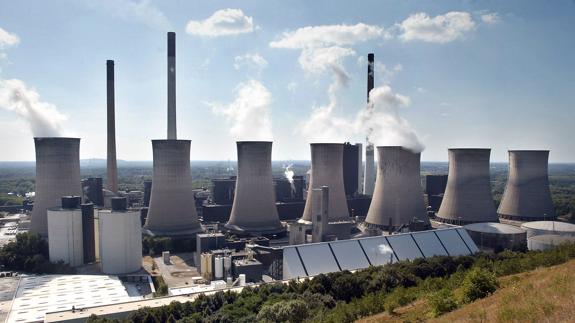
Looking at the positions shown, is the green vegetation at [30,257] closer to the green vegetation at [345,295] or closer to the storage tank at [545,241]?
the green vegetation at [345,295]

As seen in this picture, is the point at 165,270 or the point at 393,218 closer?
the point at 165,270

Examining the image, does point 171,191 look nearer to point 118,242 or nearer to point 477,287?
point 118,242

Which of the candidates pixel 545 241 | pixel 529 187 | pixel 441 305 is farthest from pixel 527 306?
pixel 529 187

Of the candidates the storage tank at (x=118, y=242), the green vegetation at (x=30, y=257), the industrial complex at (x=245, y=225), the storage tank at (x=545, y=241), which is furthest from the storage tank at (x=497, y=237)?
the green vegetation at (x=30, y=257)

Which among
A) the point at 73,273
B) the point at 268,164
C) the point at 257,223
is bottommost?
the point at 73,273

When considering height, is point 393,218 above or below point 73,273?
above

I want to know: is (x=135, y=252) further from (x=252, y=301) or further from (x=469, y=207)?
(x=469, y=207)

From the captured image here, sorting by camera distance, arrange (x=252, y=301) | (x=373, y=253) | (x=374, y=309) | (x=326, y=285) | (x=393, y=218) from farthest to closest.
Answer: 1. (x=393, y=218)
2. (x=373, y=253)
3. (x=326, y=285)
4. (x=252, y=301)
5. (x=374, y=309)

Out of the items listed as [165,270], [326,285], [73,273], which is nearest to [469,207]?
[326,285]

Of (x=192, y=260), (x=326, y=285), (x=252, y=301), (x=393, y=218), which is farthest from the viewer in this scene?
(x=393, y=218)
